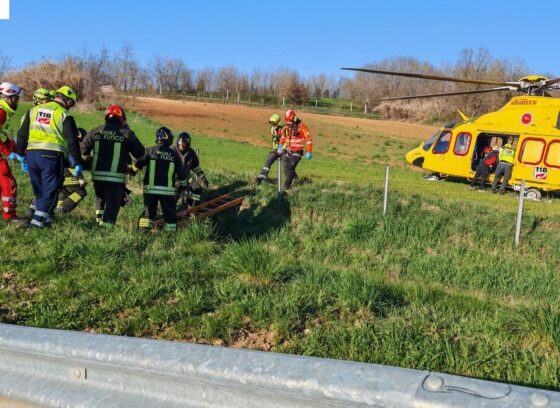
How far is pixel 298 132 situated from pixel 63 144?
682 centimetres

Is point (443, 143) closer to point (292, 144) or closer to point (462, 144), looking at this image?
point (462, 144)

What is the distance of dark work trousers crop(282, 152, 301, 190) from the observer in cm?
1197

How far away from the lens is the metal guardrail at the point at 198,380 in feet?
5.16

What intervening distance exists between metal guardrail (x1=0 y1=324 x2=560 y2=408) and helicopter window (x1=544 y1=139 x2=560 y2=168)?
14808 mm

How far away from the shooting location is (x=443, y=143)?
17156mm

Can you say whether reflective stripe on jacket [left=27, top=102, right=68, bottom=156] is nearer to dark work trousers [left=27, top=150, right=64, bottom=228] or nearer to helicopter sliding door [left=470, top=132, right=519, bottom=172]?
A: dark work trousers [left=27, top=150, right=64, bottom=228]

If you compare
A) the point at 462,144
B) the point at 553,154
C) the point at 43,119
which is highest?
the point at 462,144

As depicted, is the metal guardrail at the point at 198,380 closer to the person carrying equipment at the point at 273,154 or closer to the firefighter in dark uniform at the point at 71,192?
the firefighter in dark uniform at the point at 71,192

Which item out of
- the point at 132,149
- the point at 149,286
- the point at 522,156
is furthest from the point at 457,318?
the point at 522,156

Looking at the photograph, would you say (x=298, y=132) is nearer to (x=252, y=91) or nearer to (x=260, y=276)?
(x=260, y=276)

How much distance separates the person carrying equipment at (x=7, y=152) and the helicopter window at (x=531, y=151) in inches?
534

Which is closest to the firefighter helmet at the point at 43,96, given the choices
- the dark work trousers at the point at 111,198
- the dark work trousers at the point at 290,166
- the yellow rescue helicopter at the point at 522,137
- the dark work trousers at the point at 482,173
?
the dark work trousers at the point at 111,198

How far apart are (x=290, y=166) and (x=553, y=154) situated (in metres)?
8.02

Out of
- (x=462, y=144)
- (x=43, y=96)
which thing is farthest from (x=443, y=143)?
(x=43, y=96)
